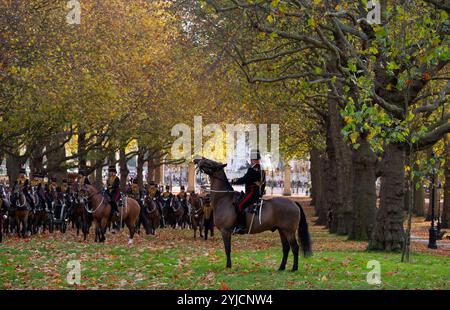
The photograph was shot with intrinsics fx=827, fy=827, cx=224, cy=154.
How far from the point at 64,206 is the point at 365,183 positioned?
1306 cm

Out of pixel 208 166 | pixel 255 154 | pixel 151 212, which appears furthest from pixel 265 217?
pixel 151 212

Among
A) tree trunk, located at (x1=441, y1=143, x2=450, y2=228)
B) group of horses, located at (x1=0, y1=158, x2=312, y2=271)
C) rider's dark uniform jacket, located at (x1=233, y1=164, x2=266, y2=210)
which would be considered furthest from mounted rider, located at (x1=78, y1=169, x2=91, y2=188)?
tree trunk, located at (x1=441, y1=143, x2=450, y2=228)

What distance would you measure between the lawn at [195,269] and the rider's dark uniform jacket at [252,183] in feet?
5.07

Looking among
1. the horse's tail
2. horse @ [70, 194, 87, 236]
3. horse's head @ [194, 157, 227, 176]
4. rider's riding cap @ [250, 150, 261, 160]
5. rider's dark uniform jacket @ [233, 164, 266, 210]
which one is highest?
rider's riding cap @ [250, 150, 261, 160]

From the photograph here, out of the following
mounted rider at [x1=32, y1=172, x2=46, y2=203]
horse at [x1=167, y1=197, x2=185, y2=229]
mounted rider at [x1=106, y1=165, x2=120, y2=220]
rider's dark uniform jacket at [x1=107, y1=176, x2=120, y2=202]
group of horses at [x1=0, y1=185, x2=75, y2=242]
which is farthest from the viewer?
horse at [x1=167, y1=197, x2=185, y2=229]

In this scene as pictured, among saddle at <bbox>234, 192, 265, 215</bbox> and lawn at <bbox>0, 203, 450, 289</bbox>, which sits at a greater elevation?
saddle at <bbox>234, 192, 265, 215</bbox>

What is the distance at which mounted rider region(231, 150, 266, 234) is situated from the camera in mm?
18797

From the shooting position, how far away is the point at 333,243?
30.5 m

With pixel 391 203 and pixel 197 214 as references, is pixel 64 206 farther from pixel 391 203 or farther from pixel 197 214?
pixel 391 203

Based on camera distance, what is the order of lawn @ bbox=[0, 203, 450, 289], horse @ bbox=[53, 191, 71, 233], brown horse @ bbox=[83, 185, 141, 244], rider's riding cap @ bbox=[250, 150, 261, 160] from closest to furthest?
lawn @ bbox=[0, 203, 450, 289] < rider's riding cap @ bbox=[250, 150, 261, 160] < brown horse @ bbox=[83, 185, 141, 244] < horse @ bbox=[53, 191, 71, 233]

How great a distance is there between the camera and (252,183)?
18.8 metres

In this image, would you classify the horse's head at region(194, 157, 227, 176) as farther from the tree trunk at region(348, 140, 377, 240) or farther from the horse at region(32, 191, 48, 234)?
the horse at region(32, 191, 48, 234)

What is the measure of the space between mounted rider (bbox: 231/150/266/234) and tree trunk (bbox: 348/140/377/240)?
11.1 meters
